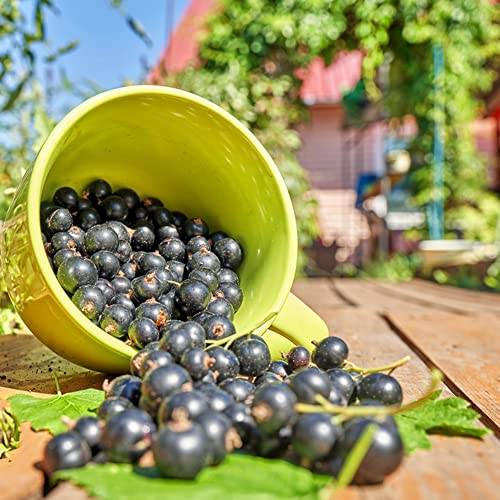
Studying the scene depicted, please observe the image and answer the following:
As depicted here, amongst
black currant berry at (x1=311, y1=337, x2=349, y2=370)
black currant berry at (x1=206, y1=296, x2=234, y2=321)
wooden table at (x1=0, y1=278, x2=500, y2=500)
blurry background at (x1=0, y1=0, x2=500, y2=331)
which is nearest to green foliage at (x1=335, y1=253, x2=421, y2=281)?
blurry background at (x1=0, y1=0, x2=500, y2=331)

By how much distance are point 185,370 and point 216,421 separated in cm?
15

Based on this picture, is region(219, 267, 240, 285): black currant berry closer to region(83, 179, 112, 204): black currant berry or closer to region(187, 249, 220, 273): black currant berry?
region(187, 249, 220, 273): black currant berry

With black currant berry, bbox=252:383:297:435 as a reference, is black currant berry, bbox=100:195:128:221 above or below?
above

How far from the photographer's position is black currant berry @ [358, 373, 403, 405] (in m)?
0.75

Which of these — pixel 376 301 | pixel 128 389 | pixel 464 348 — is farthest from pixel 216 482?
pixel 376 301

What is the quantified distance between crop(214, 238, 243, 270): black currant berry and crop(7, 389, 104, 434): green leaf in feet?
Result: 1.29

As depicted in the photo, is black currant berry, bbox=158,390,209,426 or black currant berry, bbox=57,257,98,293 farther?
black currant berry, bbox=57,257,98,293

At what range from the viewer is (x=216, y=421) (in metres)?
0.59

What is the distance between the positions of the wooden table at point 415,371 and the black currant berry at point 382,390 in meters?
0.07

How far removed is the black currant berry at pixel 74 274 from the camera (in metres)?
0.98

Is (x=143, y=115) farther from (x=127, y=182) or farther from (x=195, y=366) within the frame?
(x=195, y=366)

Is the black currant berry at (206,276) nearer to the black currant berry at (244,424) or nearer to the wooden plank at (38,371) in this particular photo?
the wooden plank at (38,371)

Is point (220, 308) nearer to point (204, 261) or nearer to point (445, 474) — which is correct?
point (204, 261)

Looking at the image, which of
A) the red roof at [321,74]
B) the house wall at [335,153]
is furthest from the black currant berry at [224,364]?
the house wall at [335,153]
